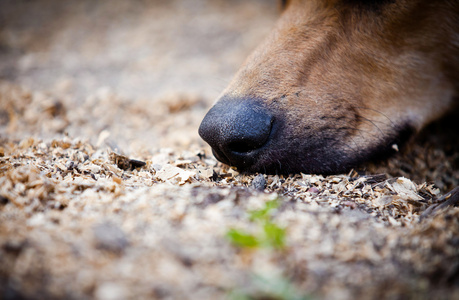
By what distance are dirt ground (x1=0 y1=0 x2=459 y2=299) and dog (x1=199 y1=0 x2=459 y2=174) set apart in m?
0.14

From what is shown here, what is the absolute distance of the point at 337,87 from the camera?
5.84 feet

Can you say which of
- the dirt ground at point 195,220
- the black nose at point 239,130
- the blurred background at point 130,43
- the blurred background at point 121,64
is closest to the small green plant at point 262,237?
the dirt ground at point 195,220

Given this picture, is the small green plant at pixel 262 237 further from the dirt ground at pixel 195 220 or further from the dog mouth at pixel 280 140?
the dog mouth at pixel 280 140

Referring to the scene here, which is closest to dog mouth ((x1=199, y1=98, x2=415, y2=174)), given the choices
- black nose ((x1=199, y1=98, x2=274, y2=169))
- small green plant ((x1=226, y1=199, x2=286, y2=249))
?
black nose ((x1=199, y1=98, x2=274, y2=169))

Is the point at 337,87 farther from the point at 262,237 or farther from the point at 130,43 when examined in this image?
the point at 130,43

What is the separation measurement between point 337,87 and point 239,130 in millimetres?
615

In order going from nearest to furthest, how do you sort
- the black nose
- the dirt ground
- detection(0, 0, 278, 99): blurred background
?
the dirt ground, the black nose, detection(0, 0, 278, 99): blurred background

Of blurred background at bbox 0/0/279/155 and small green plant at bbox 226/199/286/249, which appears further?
blurred background at bbox 0/0/279/155

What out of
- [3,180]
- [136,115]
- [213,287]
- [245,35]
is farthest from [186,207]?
[245,35]

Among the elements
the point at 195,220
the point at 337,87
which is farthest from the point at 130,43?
the point at 195,220

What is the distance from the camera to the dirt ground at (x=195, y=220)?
870 mm

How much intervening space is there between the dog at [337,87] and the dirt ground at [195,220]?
0.14 m

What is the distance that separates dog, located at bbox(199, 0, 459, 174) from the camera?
1623 mm

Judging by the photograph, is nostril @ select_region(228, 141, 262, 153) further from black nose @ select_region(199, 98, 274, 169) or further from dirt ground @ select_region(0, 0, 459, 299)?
dirt ground @ select_region(0, 0, 459, 299)
